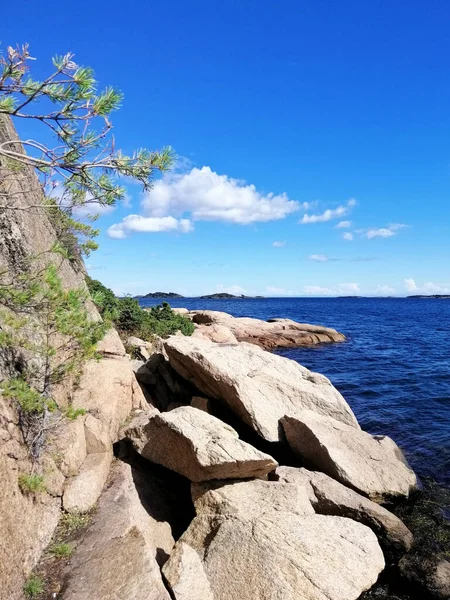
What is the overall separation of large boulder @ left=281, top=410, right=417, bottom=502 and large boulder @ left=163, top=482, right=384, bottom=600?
2.29 m

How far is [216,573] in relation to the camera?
709 cm

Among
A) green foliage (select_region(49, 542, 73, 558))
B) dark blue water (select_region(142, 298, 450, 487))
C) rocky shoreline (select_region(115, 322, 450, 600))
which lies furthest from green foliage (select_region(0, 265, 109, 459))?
dark blue water (select_region(142, 298, 450, 487))

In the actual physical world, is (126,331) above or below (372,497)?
above

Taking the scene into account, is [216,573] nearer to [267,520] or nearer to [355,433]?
[267,520]

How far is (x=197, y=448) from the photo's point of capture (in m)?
8.95

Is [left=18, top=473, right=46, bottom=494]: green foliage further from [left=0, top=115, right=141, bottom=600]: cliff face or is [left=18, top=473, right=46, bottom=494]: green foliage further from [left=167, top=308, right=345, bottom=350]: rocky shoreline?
[left=167, top=308, right=345, bottom=350]: rocky shoreline

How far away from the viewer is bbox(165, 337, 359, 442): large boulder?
472 inches

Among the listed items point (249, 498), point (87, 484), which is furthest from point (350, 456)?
point (87, 484)

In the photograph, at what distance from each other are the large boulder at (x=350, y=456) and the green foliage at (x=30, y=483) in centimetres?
695

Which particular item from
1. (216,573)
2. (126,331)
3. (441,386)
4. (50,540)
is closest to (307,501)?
(216,573)

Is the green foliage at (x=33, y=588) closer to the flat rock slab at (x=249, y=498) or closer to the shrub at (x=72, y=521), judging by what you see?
the shrub at (x=72, y=521)

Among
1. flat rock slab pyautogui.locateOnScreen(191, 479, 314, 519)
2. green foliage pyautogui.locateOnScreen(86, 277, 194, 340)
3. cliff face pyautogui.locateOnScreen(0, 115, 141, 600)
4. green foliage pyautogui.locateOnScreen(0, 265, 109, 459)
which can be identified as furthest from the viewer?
green foliage pyautogui.locateOnScreen(86, 277, 194, 340)

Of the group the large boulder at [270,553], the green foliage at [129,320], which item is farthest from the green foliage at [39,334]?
the green foliage at [129,320]

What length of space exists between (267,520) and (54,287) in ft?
19.1
